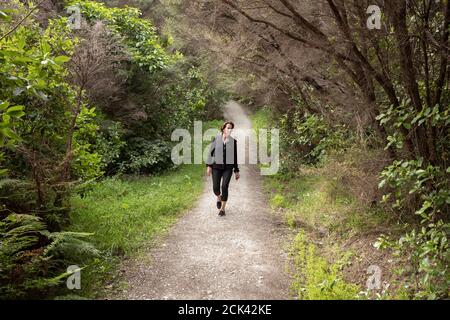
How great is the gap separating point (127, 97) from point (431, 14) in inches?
397

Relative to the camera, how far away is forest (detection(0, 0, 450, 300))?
4.73 metres

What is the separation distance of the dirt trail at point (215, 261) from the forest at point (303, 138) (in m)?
0.43

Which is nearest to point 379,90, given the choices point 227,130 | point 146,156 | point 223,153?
point 227,130

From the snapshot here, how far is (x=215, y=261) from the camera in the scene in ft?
20.8

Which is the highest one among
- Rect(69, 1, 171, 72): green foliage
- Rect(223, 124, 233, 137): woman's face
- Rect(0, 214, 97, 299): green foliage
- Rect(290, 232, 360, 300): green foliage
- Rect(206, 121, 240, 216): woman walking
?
Rect(69, 1, 171, 72): green foliage

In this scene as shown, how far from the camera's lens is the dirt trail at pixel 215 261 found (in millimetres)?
5422

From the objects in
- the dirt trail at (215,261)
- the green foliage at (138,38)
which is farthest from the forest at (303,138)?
the green foliage at (138,38)

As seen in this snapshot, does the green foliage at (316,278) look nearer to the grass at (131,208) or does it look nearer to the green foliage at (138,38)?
the grass at (131,208)

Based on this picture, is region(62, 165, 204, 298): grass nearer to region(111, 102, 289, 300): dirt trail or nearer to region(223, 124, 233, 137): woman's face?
region(111, 102, 289, 300): dirt trail

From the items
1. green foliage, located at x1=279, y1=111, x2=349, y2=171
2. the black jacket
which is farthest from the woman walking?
green foliage, located at x1=279, y1=111, x2=349, y2=171

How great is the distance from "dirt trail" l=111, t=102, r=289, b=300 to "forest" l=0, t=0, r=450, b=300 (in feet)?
1.40

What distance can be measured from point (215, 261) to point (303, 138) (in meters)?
5.69

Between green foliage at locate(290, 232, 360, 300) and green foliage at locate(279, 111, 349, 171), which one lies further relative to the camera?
green foliage at locate(279, 111, 349, 171)

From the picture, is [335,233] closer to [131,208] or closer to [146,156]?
[131,208]
